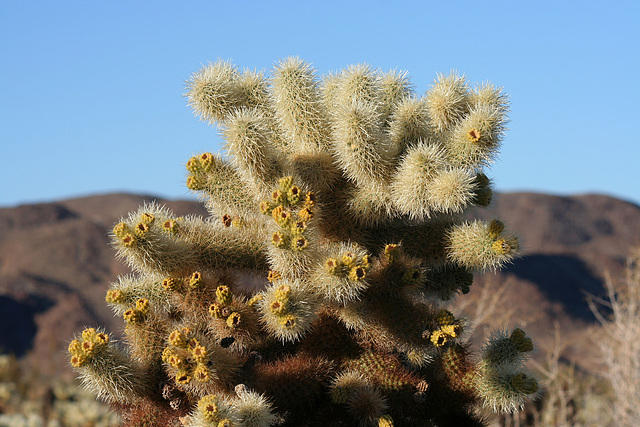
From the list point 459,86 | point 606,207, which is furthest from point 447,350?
point 606,207

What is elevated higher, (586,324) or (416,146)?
(416,146)

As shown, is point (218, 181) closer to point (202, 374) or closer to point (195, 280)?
point (195, 280)

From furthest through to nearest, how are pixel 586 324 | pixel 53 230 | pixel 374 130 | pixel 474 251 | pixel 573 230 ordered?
1. pixel 573 230
2. pixel 53 230
3. pixel 586 324
4. pixel 474 251
5. pixel 374 130

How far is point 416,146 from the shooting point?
2.96 m

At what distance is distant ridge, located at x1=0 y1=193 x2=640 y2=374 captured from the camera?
1585 cm

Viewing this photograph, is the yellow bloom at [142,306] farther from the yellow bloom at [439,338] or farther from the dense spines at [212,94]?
the yellow bloom at [439,338]

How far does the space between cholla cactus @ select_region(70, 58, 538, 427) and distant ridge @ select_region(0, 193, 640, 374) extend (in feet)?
37.9

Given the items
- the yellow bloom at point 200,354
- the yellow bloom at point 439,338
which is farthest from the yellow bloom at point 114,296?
the yellow bloom at point 439,338

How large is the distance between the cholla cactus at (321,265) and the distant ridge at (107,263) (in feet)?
37.9

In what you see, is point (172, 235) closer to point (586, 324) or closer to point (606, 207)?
point (586, 324)

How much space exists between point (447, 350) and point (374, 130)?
1.25m

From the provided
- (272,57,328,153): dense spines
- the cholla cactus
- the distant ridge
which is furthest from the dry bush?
(272,57,328,153): dense spines

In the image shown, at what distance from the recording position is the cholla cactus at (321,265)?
269 centimetres

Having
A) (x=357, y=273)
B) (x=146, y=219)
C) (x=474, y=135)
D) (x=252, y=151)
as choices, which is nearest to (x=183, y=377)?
(x=146, y=219)
